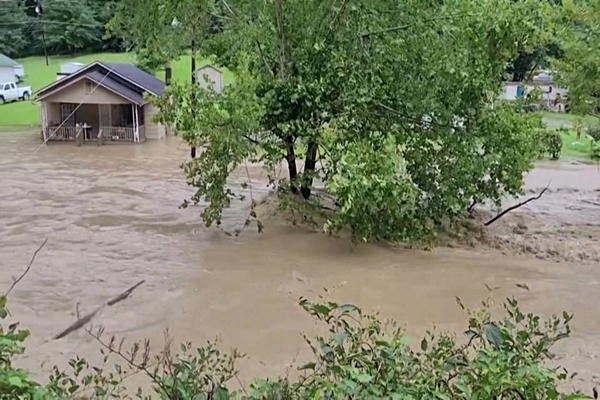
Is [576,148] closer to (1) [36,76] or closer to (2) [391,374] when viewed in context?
(2) [391,374]

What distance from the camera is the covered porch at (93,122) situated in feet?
80.7

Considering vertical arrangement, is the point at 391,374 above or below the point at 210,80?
below

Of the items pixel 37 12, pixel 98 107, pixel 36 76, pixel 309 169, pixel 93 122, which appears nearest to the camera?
pixel 309 169

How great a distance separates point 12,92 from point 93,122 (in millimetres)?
12198

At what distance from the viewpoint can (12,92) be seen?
35219mm

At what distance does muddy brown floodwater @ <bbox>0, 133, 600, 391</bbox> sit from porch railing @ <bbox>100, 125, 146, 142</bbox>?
9639 millimetres

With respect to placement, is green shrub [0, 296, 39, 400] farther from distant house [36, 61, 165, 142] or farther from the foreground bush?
distant house [36, 61, 165, 142]

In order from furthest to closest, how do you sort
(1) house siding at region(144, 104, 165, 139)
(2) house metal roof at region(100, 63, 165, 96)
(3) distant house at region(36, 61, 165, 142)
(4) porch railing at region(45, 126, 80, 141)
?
1. (1) house siding at region(144, 104, 165, 139)
2. (2) house metal roof at region(100, 63, 165, 96)
3. (4) porch railing at region(45, 126, 80, 141)
4. (3) distant house at region(36, 61, 165, 142)

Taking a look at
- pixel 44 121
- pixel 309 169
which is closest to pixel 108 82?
pixel 44 121

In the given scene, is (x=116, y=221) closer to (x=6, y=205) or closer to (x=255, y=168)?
(x=6, y=205)

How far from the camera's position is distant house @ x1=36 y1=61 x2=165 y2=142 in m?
24.2

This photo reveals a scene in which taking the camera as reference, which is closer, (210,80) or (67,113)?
(210,80)

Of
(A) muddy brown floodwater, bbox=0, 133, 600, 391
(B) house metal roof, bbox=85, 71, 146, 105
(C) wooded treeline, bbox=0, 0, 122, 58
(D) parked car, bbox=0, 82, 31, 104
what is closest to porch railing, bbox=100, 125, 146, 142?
(B) house metal roof, bbox=85, 71, 146, 105

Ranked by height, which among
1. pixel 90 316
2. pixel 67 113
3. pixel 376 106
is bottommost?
pixel 90 316
